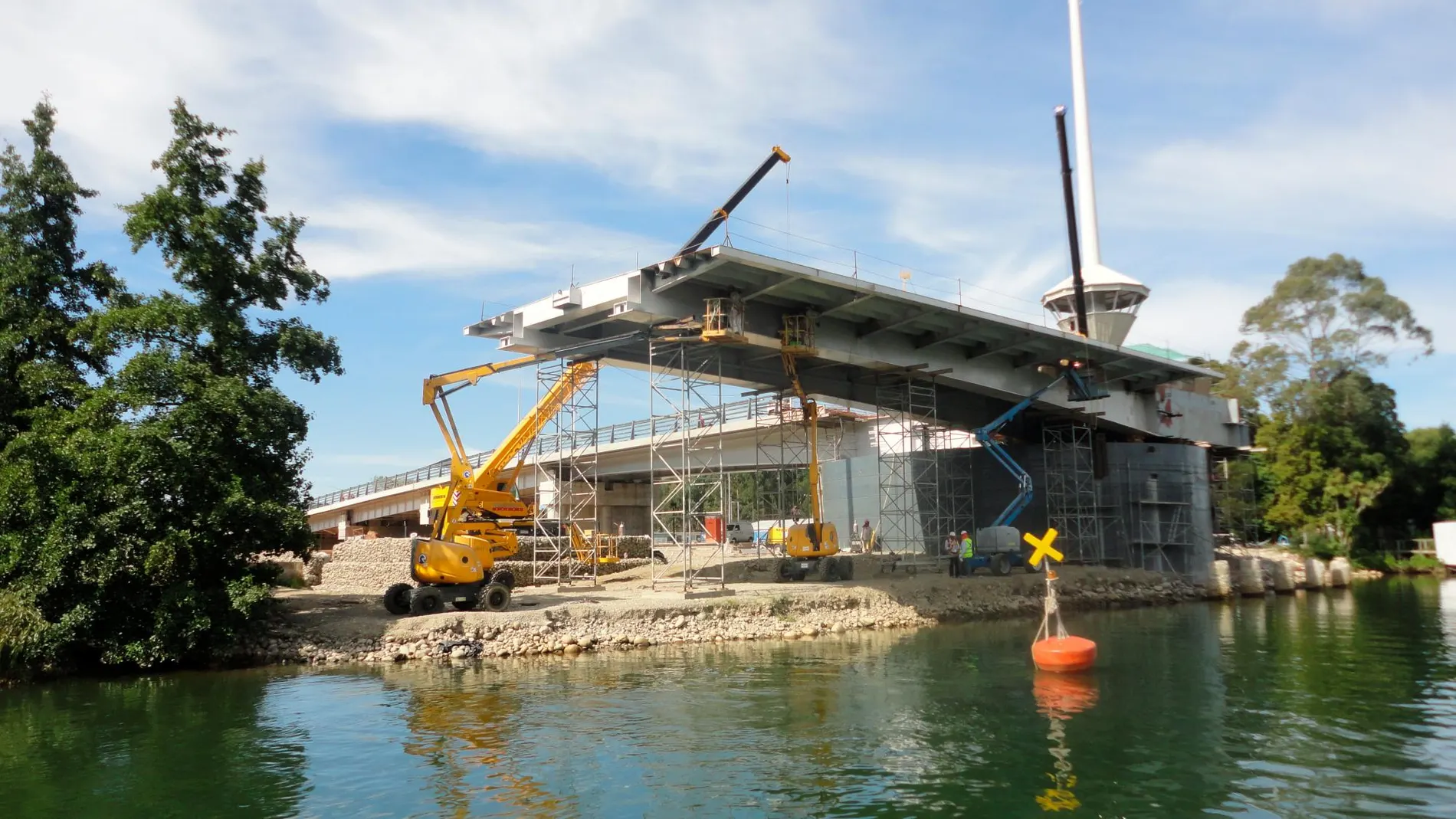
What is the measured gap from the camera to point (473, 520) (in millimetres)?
31188

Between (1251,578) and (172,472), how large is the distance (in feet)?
152

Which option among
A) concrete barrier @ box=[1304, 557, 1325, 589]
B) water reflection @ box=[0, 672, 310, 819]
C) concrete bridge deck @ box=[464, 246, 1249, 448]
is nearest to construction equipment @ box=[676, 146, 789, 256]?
concrete bridge deck @ box=[464, 246, 1249, 448]

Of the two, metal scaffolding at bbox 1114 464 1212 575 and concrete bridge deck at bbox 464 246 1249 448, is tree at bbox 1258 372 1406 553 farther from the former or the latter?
metal scaffolding at bbox 1114 464 1212 575

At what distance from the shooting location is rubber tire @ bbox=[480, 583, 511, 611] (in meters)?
28.0

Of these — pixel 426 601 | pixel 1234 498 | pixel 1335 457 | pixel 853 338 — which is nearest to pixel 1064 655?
pixel 853 338

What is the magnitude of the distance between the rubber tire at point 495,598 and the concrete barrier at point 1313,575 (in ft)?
141

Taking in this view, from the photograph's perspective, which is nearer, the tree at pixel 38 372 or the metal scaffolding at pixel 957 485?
the tree at pixel 38 372

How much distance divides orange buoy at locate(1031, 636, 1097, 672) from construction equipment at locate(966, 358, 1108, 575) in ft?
56.6

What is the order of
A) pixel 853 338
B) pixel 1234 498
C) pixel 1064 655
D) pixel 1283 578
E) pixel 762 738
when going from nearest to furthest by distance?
pixel 762 738
pixel 1064 655
pixel 853 338
pixel 1283 578
pixel 1234 498

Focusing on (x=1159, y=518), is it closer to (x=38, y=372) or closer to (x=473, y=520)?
(x=473, y=520)

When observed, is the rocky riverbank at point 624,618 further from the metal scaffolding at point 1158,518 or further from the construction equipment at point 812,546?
the metal scaffolding at point 1158,518

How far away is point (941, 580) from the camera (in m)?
36.0

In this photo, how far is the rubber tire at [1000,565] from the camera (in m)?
39.2

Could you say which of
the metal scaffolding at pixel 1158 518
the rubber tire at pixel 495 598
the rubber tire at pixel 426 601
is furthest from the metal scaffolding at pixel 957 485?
the rubber tire at pixel 426 601
